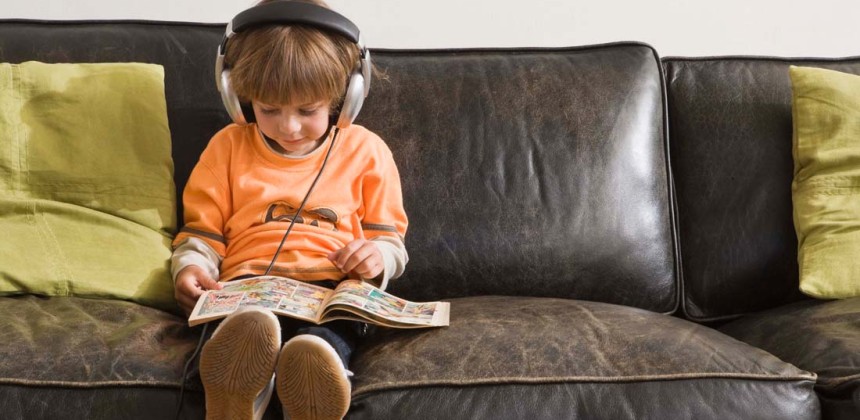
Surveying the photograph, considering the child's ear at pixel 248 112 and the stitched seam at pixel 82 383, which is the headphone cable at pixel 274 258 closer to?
the stitched seam at pixel 82 383

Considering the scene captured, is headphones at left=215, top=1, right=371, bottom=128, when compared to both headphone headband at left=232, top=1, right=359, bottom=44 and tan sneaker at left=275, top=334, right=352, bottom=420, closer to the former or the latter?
headphone headband at left=232, top=1, right=359, bottom=44

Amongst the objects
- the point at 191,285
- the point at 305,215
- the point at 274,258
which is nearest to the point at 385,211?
the point at 305,215

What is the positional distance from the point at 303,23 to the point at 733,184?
36.1 inches

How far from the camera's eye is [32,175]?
1.75 meters

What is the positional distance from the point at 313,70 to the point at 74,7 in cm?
92

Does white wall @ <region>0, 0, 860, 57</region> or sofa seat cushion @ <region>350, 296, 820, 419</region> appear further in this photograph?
white wall @ <region>0, 0, 860, 57</region>

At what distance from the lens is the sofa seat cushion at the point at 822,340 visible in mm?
1416

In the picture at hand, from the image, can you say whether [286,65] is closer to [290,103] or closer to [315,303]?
[290,103]

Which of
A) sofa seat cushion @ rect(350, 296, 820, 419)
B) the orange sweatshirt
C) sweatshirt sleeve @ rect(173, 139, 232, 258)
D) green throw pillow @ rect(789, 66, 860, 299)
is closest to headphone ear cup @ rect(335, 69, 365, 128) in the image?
the orange sweatshirt

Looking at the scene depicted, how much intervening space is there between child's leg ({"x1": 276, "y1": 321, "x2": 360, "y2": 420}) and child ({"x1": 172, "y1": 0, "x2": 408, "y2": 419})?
0.33ft

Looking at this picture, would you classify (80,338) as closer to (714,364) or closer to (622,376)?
(622,376)

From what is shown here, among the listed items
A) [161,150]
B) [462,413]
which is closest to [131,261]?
[161,150]

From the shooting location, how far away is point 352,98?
5.35ft

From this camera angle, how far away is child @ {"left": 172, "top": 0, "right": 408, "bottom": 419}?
1.59 metres
